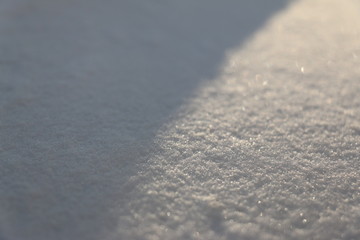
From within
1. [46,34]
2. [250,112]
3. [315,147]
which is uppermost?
[46,34]

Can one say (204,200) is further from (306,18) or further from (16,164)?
(306,18)

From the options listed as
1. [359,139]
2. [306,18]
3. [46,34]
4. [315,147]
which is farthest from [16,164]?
[306,18]

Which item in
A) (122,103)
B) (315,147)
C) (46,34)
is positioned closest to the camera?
(315,147)

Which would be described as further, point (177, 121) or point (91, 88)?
point (91, 88)

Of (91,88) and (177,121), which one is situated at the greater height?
(91,88)

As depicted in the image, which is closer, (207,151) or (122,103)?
(207,151)
